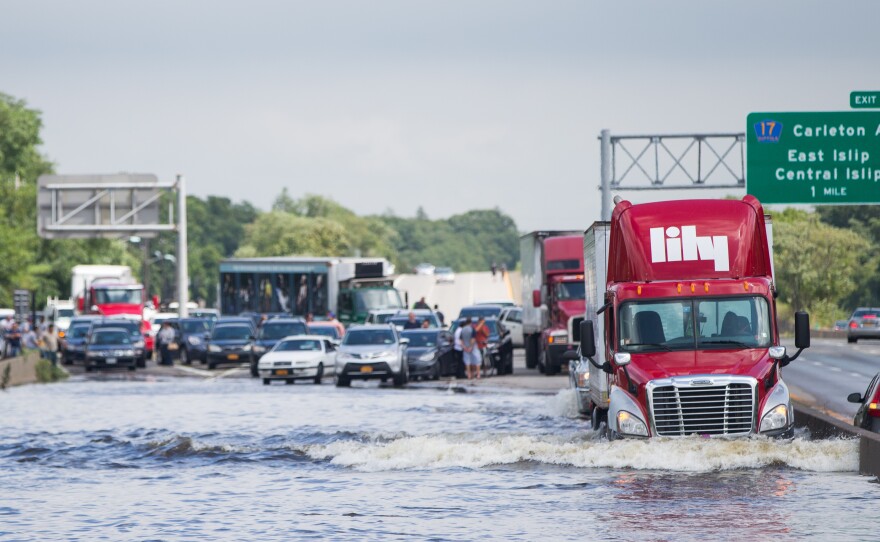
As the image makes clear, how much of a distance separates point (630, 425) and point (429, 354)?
956 inches

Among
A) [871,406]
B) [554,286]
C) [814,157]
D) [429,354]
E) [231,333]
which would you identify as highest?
[814,157]

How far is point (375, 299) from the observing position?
62.9m

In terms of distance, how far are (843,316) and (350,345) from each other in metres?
83.6

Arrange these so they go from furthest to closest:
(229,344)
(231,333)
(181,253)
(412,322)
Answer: (181,253)
(231,333)
(229,344)
(412,322)

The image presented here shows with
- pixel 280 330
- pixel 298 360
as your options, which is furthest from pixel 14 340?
pixel 298 360

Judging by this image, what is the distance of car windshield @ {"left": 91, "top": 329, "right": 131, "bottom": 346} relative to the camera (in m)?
51.5

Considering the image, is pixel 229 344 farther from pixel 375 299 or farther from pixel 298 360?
pixel 375 299

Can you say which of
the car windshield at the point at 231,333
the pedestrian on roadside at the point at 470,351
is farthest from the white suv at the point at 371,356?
the car windshield at the point at 231,333

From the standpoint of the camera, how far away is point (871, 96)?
31.7m

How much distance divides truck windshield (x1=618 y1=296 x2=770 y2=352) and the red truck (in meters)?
20.6

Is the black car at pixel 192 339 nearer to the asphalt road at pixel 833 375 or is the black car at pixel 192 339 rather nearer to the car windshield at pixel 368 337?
the car windshield at pixel 368 337

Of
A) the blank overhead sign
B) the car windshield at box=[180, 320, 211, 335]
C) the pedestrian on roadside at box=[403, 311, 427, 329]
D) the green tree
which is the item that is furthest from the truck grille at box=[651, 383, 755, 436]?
the green tree

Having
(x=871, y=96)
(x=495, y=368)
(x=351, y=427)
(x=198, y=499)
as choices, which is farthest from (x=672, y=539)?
(x=495, y=368)

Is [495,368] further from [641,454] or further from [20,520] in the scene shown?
[20,520]
